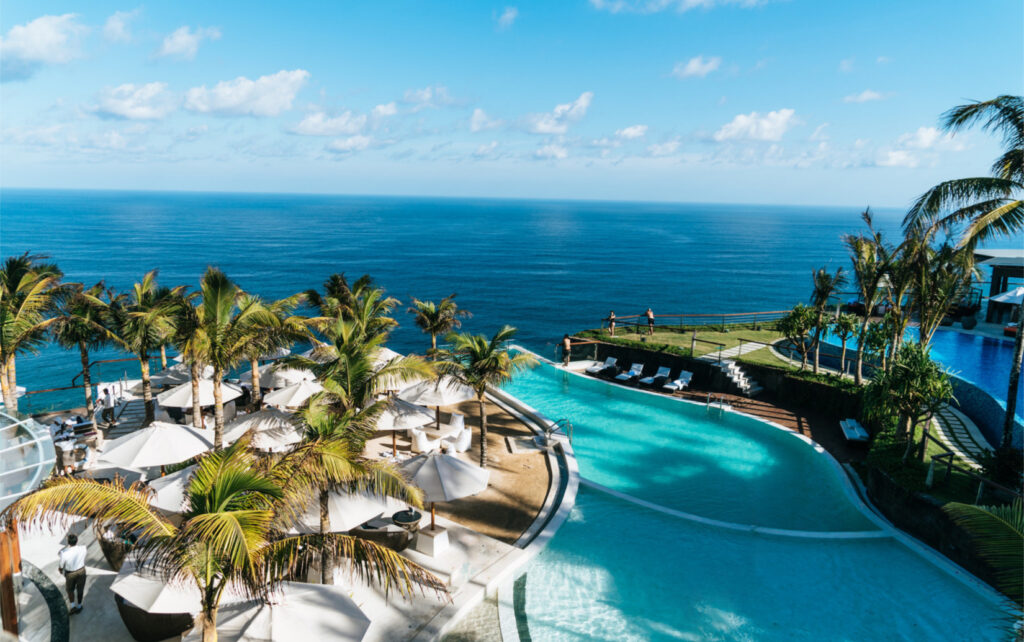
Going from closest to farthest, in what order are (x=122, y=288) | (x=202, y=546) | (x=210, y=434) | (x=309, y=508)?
(x=202, y=546), (x=309, y=508), (x=210, y=434), (x=122, y=288)

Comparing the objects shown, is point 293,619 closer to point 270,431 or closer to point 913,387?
point 270,431

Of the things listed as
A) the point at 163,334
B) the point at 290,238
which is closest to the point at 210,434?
the point at 163,334

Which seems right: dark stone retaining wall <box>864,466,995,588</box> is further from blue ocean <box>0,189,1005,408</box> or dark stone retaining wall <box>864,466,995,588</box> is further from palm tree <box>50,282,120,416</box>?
blue ocean <box>0,189,1005,408</box>

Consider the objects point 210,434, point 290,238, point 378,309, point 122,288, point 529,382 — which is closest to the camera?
point 210,434

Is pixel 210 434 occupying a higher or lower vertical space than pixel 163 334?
lower

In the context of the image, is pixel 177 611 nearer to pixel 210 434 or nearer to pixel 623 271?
pixel 210 434

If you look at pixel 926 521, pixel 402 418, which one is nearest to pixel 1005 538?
pixel 926 521

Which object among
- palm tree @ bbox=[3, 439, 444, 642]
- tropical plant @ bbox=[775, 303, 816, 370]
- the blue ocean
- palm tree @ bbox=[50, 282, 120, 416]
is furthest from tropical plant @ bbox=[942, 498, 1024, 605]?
the blue ocean
